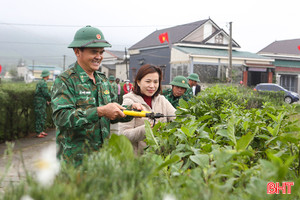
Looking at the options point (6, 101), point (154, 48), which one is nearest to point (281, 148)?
point (6, 101)

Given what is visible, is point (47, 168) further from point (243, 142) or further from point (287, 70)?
point (287, 70)

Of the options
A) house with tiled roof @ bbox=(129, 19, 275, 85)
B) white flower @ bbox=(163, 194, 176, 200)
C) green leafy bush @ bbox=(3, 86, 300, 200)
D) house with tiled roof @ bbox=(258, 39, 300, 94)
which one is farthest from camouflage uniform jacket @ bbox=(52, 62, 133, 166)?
house with tiled roof @ bbox=(258, 39, 300, 94)

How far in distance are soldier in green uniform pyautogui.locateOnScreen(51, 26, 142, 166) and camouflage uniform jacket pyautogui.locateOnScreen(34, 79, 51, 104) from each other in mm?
6827

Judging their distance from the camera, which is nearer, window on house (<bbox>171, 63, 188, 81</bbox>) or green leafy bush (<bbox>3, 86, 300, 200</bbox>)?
green leafy bush (<bbox>3, 86, 300, 200</bbox>)

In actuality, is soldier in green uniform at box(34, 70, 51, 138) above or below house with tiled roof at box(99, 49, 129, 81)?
below

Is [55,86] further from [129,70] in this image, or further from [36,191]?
[129,70]

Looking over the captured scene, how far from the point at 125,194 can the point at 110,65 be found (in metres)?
50.0

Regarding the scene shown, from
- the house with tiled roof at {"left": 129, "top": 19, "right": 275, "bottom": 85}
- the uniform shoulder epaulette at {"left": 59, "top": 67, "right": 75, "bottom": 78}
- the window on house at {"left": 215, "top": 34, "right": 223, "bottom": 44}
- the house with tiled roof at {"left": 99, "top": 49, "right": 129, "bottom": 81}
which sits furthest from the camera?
the house with tiled roof at {"left": 99, "top": 49, "right": 129, "bottom": 81}

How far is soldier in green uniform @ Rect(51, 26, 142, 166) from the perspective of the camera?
9.12 ft

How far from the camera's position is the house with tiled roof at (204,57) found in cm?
3186

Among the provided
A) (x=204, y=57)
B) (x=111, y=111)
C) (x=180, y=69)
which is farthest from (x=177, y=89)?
(x=180, y=69)

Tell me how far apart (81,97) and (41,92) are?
23.5ft

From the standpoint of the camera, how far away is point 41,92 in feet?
31.6

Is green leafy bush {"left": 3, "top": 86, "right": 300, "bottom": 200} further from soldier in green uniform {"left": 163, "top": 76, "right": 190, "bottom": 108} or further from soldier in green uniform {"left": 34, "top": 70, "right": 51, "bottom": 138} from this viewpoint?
soldier in green uniform {"left": 34, "top": 70, "right": 51, "bottom": 138}
